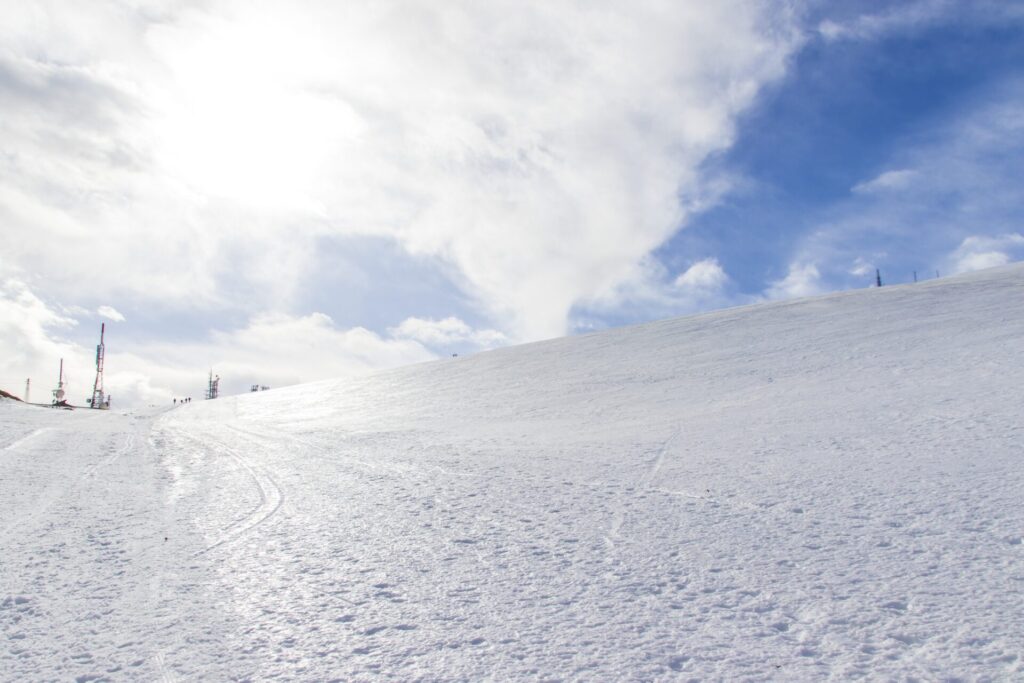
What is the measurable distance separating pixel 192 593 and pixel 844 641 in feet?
10.8

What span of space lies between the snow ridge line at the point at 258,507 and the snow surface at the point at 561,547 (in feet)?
0.10

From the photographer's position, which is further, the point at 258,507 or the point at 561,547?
the point at 258,507

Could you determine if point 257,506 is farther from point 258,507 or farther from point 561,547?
point 561,547

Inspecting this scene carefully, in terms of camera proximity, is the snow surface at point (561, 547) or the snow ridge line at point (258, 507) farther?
the snow ridge line at point (258, 507)

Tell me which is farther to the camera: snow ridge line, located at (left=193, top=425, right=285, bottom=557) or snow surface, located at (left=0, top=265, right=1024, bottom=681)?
snow ridge line, located at (left=193, top=425, right=285, bottom=557)

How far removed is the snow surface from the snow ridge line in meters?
0.03

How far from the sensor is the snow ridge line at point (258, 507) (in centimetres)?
A: 477

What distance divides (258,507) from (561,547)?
284 centimetres

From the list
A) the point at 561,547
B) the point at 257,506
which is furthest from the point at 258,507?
the point at 561,547

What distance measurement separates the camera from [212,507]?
5.73m

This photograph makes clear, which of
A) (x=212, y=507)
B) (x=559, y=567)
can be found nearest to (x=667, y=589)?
(x=559, y=567)

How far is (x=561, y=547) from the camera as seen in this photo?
4254 mm

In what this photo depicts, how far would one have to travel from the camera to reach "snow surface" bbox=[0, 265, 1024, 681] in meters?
Result: 2.91

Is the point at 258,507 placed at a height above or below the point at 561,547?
above
